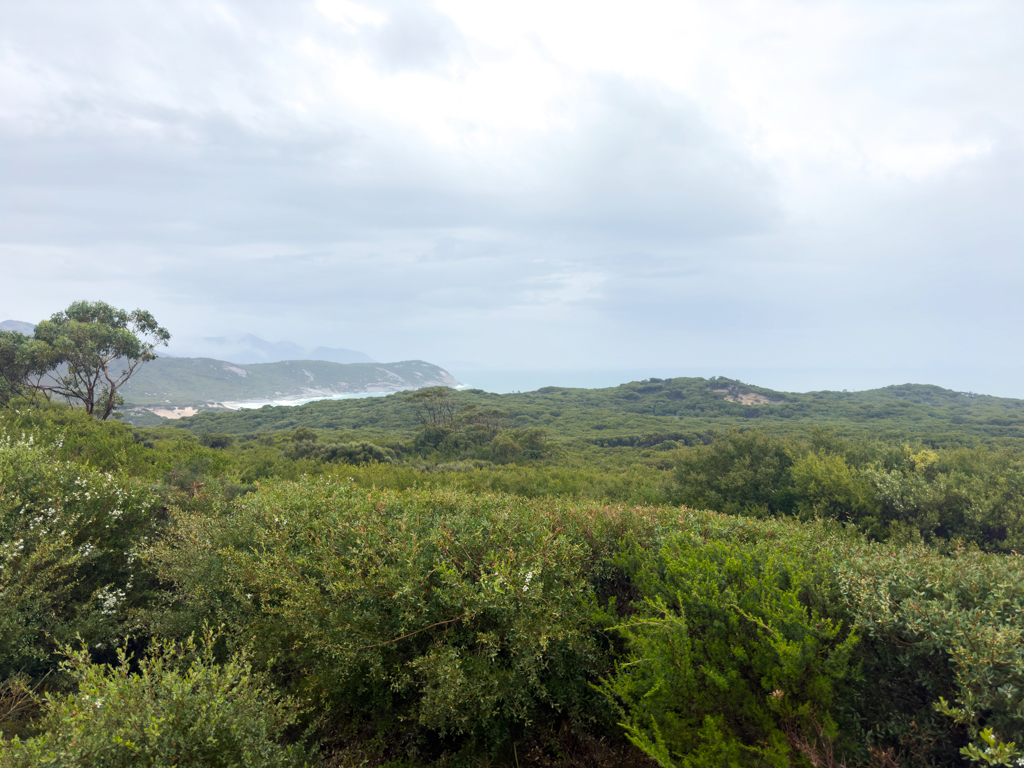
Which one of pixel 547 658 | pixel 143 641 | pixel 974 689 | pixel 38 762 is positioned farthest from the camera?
pixel 143 641

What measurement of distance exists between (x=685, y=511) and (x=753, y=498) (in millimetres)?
12110

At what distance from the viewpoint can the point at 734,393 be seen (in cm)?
11781

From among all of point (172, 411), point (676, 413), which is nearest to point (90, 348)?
point (676, 413)

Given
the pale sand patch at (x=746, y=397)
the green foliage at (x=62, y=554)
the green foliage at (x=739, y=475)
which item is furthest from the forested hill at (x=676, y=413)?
the green foliage at (x=62, y=554)

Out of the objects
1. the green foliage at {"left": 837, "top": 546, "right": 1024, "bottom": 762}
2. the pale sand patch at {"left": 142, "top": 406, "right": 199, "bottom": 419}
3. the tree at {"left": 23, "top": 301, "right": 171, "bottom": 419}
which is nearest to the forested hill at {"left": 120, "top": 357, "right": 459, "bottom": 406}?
the pale sand patch at {"left": 142, "top": 406, "right": 199, "bottom": 419}

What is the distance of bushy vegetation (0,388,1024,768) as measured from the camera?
404 centimetres

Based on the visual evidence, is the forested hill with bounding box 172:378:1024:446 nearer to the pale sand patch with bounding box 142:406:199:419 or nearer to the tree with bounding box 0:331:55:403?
the pale sand patch with bounding box 142:406:199:419

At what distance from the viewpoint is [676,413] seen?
102m

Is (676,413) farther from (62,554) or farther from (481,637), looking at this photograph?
(62,554)

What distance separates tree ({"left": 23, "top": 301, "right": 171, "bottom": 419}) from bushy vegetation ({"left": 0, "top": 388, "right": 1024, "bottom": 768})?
22304 millimetres

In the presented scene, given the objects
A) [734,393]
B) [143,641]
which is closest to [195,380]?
[734,393]

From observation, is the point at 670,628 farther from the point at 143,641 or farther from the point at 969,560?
the point at 143,641

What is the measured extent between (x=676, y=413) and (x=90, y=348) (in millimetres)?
98891

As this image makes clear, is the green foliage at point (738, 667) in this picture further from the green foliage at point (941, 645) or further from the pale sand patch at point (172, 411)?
the pale sand patch at point (172, 411)
